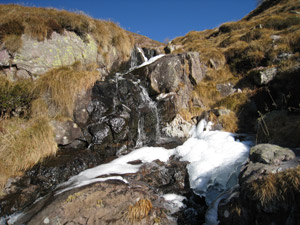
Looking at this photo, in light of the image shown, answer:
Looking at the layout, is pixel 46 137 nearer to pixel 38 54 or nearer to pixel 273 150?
pixel 38 54

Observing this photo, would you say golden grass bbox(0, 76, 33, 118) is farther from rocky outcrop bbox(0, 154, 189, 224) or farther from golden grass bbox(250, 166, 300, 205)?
golden grass bbox(250, 166, 300, 205)

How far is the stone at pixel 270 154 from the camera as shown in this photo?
281 centimetres

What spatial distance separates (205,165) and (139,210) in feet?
7.08

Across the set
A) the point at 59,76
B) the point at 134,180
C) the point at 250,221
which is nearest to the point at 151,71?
the point at 59,76

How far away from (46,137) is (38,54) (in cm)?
367

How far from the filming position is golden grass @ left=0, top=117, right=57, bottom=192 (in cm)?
402

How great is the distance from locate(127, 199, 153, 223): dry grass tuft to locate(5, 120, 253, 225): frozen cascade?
3.01ft

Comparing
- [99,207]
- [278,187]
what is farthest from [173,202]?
[278,187]

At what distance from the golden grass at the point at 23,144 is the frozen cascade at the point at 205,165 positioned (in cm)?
116

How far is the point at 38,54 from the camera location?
21.6ft

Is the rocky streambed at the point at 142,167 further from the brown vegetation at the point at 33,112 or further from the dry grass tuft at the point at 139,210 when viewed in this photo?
the brown vegetation at the point at 33,112

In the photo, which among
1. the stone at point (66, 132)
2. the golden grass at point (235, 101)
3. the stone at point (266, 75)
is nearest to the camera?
the stone at point (66, 132)

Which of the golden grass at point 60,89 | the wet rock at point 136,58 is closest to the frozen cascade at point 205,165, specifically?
the golden grass at point 60,89

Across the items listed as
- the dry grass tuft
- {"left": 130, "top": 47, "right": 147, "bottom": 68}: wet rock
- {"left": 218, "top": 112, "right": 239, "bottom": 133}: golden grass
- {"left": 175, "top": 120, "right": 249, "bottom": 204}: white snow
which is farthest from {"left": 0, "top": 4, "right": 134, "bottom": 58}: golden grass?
the dry grass tuft
